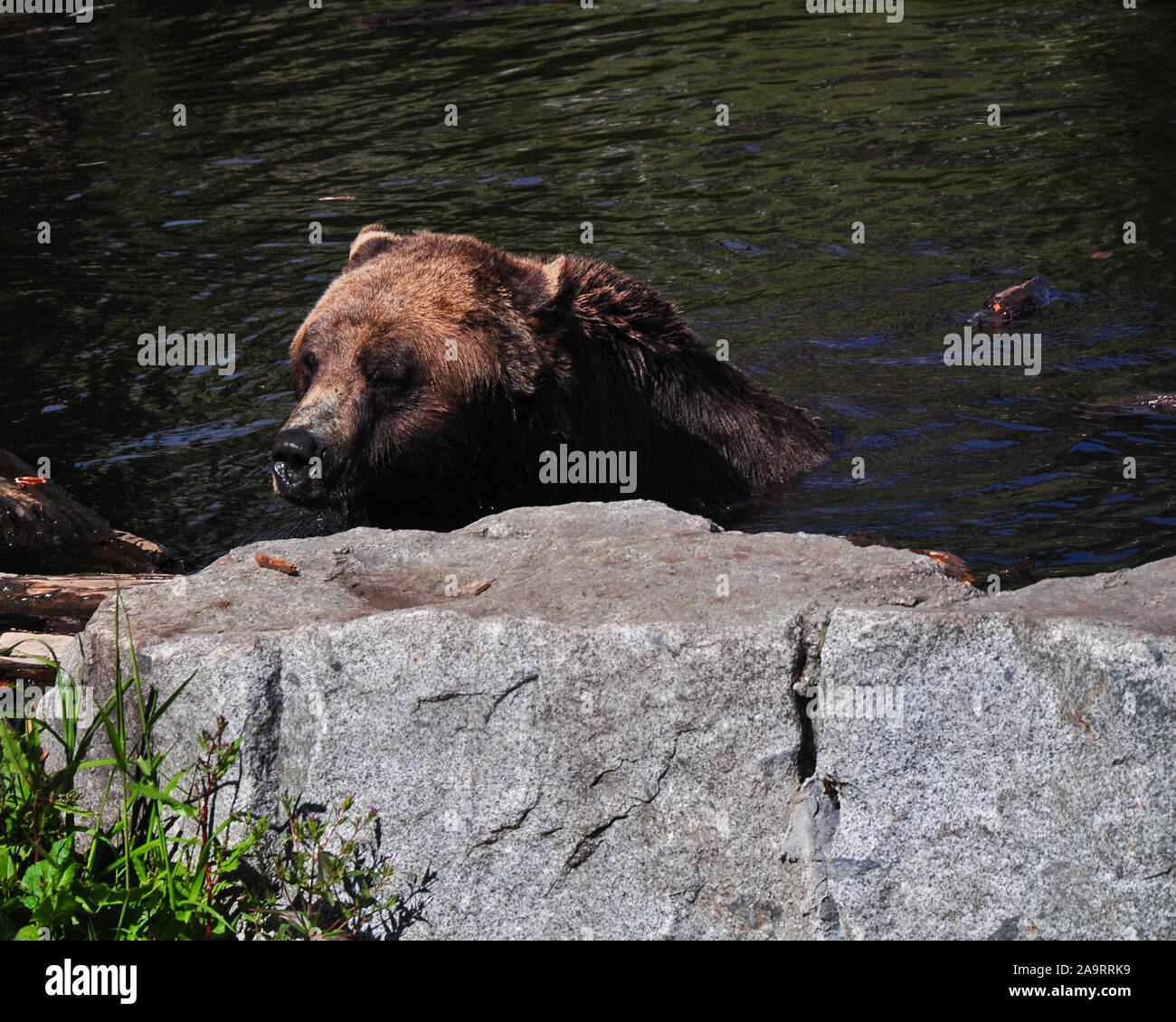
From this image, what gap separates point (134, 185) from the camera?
14.7 m

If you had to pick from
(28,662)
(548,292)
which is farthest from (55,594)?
(548,292)

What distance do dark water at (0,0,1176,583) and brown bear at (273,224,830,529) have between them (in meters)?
0.69

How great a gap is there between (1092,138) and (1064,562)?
7.91 meters

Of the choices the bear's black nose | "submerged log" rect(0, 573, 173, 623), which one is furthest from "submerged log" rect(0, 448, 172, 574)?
the bear's black nose

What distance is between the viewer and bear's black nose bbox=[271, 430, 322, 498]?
600 cm

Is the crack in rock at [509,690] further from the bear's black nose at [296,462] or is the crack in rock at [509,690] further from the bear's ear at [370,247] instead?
the bear's ear at [370,247]

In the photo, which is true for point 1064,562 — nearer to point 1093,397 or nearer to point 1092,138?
A: point 1093,397

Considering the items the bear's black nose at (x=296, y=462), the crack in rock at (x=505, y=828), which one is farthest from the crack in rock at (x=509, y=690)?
the bear's black nose at (x=296, y=462)

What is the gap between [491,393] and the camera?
20.9ft

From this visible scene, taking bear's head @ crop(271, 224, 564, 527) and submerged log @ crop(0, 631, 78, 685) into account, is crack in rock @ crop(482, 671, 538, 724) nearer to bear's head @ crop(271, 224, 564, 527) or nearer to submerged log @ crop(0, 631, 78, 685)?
submerged log @ crop(0, 631, 78, 685)

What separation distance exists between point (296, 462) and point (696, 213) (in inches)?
270

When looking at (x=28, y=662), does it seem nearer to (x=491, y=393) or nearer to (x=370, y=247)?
(x=491, y=393)
